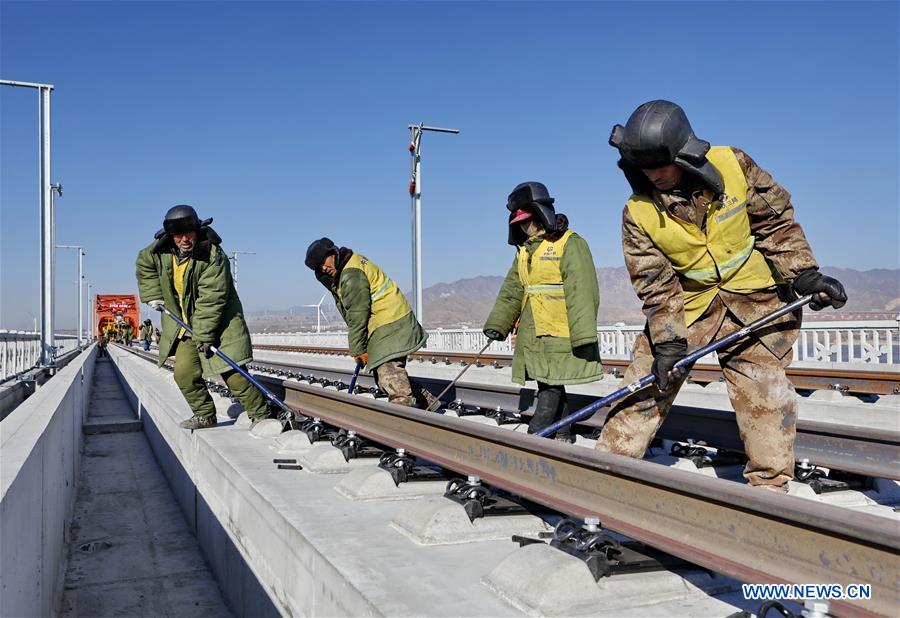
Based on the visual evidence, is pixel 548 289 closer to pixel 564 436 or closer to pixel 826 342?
pixel 564 436

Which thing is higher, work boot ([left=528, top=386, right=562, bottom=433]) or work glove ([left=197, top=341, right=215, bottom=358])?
work glove ([left=197, top=341, right=215, bottom=358])

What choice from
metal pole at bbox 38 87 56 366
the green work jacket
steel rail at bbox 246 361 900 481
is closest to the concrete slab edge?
the green work jacket

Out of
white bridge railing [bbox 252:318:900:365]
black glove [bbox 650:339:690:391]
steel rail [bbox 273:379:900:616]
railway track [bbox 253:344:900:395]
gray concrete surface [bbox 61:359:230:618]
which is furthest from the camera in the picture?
white bridge railing [bbox 252:318:900:365]

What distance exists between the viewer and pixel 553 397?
19.6ft

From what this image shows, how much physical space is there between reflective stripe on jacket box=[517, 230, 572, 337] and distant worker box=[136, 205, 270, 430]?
9.76 ft

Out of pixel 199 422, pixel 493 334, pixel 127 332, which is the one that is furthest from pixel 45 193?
pixel 127 332

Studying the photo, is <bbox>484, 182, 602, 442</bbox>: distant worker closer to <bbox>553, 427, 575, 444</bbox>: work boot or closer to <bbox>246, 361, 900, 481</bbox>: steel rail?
<bbox>553, 427, 575, 444</bbox>: work boot

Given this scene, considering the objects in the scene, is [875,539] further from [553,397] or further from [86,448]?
[86,448]

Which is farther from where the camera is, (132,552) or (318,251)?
(318,251)

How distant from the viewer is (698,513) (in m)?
2.76

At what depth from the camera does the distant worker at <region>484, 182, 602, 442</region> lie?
573cm

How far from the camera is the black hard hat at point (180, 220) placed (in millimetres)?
6926

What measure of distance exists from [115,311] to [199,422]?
250ft

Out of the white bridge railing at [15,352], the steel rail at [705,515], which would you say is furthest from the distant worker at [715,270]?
the white bridge railing at [15,352]
